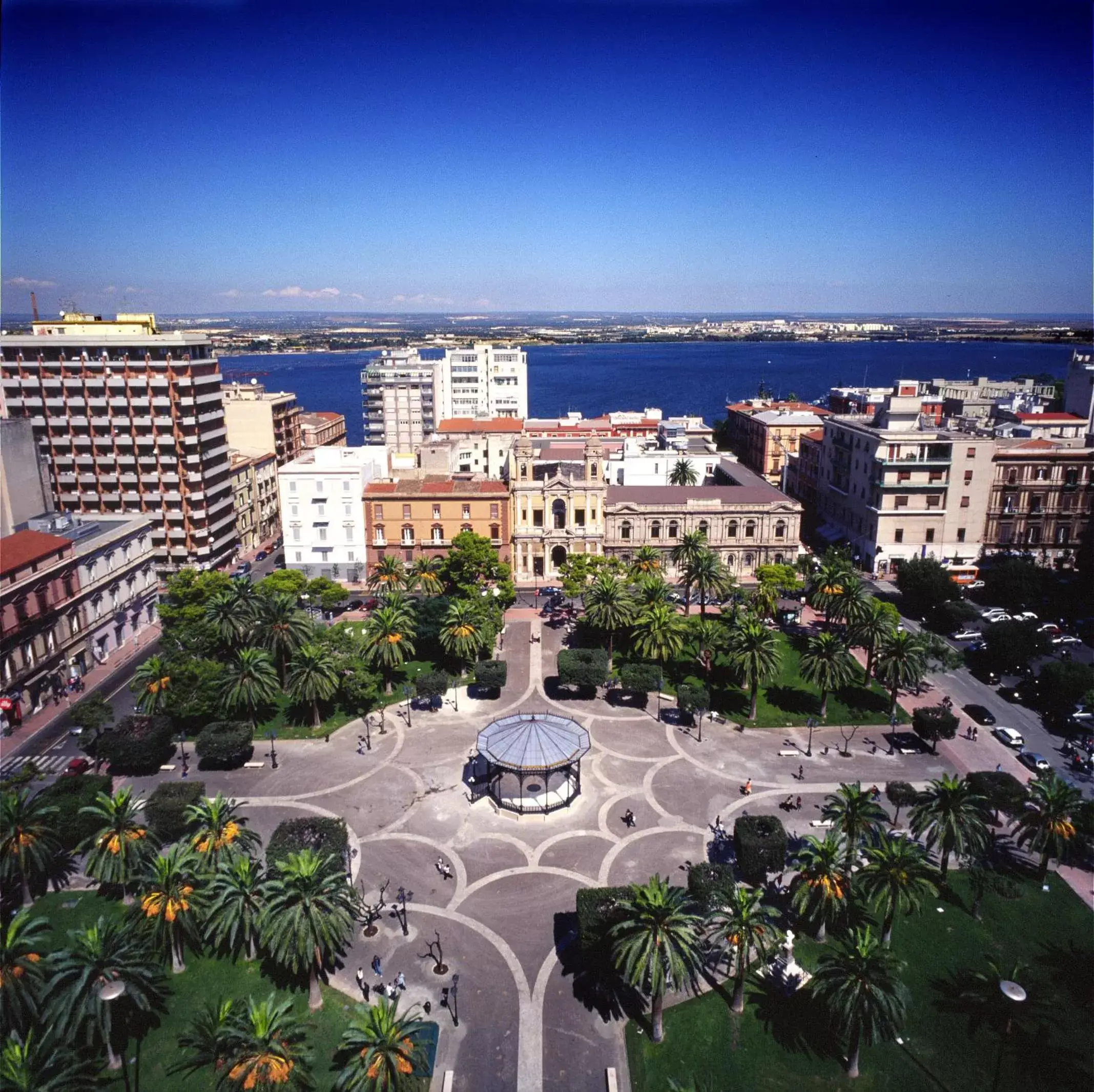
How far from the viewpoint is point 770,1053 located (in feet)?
113

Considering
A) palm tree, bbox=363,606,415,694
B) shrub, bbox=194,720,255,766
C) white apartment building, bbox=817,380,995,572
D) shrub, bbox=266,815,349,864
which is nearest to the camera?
shrub, bbox=266,815,349,864

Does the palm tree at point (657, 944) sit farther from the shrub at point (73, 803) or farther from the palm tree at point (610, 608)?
the palm tree at point (610, 608)

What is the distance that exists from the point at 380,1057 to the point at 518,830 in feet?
69.2

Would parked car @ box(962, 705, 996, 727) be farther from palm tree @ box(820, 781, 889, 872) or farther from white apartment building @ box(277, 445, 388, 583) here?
white apartment building @ box(277, 445, 388, 583)

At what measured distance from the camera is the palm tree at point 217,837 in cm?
3847

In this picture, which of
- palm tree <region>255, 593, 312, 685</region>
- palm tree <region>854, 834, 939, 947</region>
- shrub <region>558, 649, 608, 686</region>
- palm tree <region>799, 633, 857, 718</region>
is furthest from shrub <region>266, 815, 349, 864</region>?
palm tree <region>799, 633, 857, 718</region>

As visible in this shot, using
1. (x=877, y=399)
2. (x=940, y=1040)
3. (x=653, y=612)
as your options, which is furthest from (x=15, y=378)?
(x=877, y=399)

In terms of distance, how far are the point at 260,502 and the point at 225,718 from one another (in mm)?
60299

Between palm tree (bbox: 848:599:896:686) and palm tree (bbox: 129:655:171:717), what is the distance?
183 feet

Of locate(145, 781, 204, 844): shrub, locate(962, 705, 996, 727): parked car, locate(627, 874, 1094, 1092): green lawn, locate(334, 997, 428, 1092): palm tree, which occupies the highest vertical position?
locate(334, 997, 428, 1092): palm tree

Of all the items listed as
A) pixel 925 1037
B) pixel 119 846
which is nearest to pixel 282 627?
pixel 119 846

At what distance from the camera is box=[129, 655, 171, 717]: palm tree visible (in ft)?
192

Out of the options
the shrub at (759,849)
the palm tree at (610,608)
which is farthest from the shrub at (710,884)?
the palm tree at (610,608)

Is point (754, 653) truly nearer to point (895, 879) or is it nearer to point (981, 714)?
point (981, 714)
